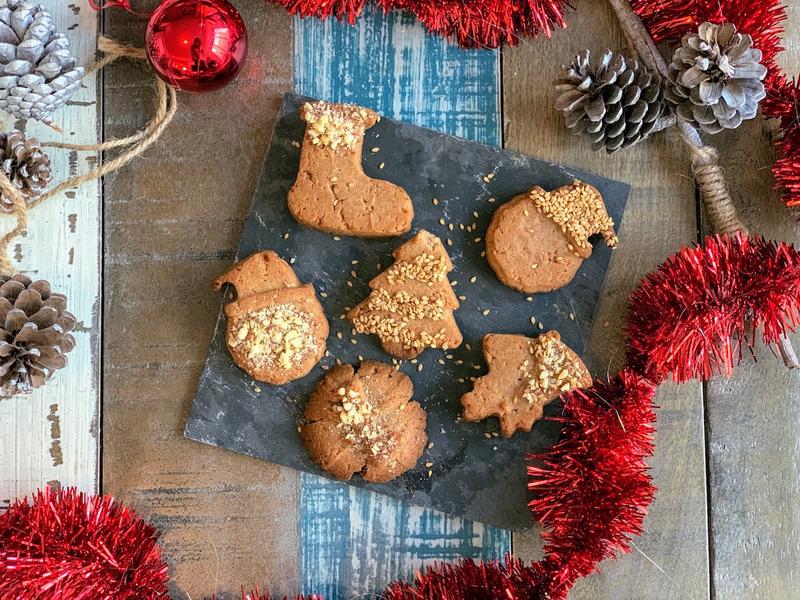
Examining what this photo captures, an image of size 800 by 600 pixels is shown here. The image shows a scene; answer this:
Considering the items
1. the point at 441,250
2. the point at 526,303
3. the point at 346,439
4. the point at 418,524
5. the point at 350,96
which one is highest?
the point at 350,96

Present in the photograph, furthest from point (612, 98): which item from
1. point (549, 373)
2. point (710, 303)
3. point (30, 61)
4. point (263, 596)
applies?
point (263, 596)

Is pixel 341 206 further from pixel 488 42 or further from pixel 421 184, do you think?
pixel 488 42

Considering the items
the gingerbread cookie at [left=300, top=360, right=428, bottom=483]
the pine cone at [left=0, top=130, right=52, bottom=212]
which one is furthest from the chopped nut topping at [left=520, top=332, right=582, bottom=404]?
the pine cone at [left=0, top=130, right=52, bottom=212]

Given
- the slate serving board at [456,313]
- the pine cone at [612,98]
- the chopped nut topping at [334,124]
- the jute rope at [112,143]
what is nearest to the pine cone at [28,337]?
the jute rope at [112,143]

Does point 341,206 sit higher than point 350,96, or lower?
lower

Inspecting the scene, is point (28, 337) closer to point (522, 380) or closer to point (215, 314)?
point (215, 314)

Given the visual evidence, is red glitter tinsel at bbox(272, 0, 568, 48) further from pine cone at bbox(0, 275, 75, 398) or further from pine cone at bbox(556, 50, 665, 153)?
pine cone at bbox(0, 275, 75, 398)

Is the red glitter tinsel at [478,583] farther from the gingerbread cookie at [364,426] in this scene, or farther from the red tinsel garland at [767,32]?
the red tinsel garland at [767,32]

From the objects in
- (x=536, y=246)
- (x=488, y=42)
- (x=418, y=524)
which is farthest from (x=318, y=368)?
(x=488, y=42)
